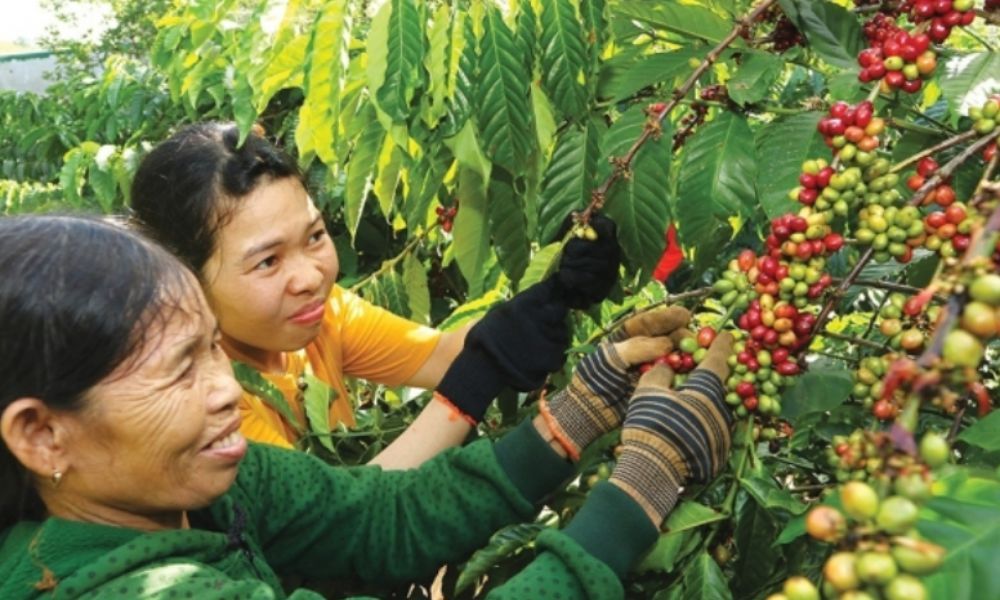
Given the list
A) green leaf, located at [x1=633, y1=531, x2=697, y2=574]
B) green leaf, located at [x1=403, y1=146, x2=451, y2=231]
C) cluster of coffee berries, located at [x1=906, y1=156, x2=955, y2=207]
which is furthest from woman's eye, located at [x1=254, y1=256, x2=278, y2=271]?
cluster of coffee berries, located at [x1=906, y1=156, x2=955, y2=207]

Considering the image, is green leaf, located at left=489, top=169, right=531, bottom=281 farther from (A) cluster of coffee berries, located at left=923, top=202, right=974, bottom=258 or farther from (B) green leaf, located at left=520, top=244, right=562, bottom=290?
(A) cluster of coffee berries, located at left=923, top=202, right=974, bottom=258

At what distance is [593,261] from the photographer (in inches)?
65.4

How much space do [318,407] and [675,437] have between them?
0.89 metres

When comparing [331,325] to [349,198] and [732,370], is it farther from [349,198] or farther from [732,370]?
[732,370]

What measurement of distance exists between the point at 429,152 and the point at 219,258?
18.8 inches

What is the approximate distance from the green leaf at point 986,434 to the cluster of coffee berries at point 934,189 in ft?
0.76

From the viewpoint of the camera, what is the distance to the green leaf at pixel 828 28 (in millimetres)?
1435

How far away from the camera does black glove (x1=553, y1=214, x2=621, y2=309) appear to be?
5.41 ft

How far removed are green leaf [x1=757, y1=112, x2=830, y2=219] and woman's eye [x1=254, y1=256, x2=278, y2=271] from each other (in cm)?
96

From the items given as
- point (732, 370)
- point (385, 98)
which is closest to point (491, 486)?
point (732, 370)

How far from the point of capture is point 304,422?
2.13 meters

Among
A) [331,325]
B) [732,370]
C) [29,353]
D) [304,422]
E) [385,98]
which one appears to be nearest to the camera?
[29,353]

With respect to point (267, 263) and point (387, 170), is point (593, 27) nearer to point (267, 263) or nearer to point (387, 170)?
point (387, 170)

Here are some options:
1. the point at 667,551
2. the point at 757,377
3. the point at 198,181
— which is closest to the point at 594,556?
the point at 667,551
